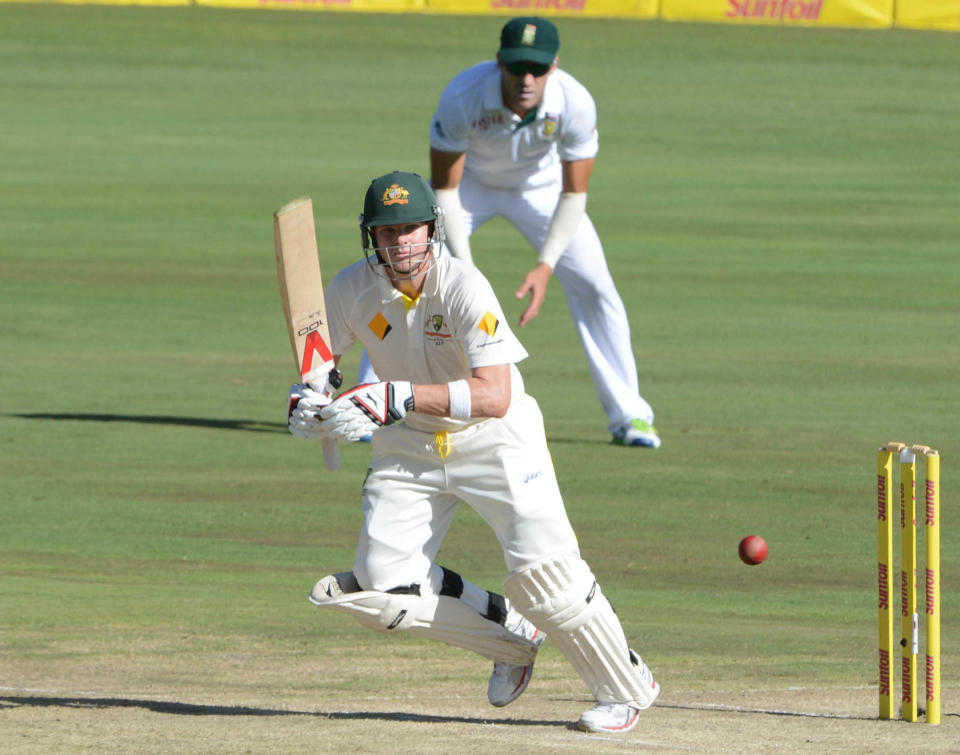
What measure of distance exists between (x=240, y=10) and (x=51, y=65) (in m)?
4.04

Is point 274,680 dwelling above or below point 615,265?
above

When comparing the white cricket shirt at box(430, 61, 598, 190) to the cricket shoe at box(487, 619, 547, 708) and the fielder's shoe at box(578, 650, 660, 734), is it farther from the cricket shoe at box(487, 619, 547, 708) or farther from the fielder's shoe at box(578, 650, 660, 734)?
the fielder's shoe at box(578, 650, 660, 734)

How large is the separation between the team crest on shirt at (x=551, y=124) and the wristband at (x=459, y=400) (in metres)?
4.61

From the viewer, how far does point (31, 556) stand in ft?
27.6

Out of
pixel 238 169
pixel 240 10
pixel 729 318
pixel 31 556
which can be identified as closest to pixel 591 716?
pixel 31 556

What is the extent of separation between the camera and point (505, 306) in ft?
50.5

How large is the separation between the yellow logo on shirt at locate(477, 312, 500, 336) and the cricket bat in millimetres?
488

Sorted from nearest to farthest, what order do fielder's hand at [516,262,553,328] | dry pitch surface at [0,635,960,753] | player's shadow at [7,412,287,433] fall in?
dry pitch surface at [0,635,960,753], fielder's hand at [516,262,553,328], player's shadow at [7,412,287,433]

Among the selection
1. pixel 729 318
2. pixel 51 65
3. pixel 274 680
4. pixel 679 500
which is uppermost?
pixel 274 680

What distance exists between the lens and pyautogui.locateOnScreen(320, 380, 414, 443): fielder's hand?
5.54 metres

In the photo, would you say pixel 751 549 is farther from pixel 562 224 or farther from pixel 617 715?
pixel 562 224

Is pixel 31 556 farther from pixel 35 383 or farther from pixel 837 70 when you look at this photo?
pixel 837 70

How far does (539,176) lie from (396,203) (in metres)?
4.81

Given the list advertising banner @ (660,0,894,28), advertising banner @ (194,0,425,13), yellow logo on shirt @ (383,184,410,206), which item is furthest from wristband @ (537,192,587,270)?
advertising banner @ (194,0,425,13)
